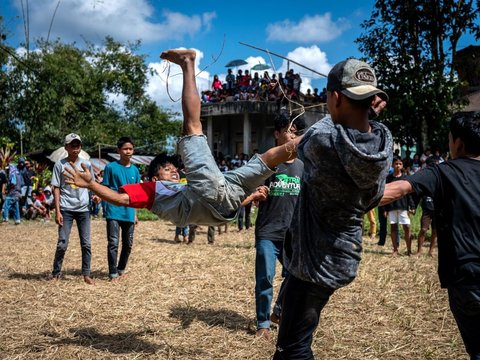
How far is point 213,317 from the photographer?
5.49 metres

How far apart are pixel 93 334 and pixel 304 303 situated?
9.50 ft

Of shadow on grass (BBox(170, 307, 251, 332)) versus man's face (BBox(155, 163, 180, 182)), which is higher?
man's face (BBox(155, 163, 180, 182))

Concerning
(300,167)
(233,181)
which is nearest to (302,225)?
(233,181)

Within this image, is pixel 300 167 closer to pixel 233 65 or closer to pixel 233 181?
pixel 233 181

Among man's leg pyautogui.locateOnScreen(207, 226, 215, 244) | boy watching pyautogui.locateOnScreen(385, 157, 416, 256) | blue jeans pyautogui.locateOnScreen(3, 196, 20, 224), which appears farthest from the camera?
blue jeans pyautogui.locateOnScreen(3, 196, 20, 224)

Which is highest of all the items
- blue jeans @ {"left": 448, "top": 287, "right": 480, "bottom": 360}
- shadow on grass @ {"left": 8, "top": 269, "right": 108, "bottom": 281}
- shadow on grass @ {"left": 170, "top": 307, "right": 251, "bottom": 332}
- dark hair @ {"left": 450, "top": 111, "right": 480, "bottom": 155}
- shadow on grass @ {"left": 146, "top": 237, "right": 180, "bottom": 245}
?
dark hair @ {"left": 450, "top": 111, "right": 480, "bottom": 155}

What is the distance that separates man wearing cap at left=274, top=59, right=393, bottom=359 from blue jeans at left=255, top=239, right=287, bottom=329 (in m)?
1.85

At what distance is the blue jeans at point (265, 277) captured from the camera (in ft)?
15.3

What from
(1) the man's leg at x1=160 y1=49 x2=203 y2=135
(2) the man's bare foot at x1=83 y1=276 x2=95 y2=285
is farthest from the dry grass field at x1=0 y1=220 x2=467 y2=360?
(1) the man's leg at x1=160 y1=49 x2=203 y2=135

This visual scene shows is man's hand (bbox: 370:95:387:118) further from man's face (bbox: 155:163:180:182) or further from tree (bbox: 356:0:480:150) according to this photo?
tree (bbox: 356:0:480:150)

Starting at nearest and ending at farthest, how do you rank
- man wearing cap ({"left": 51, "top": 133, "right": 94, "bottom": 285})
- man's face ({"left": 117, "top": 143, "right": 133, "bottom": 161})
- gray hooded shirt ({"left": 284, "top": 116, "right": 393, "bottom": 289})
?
gray hooded shirt ({"left": 284, "top": 116, "right": 393, "bottom": 289}) → man wearing cap ({"left": 51, "top": 133, "right": 94, "bottom": 285}) → man's face ({"left": 117, "top": 143, "right": 133, "bottom": 161})

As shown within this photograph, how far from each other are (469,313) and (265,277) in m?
2.10

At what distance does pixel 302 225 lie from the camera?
9.03 feet

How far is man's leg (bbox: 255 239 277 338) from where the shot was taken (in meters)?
4.68
